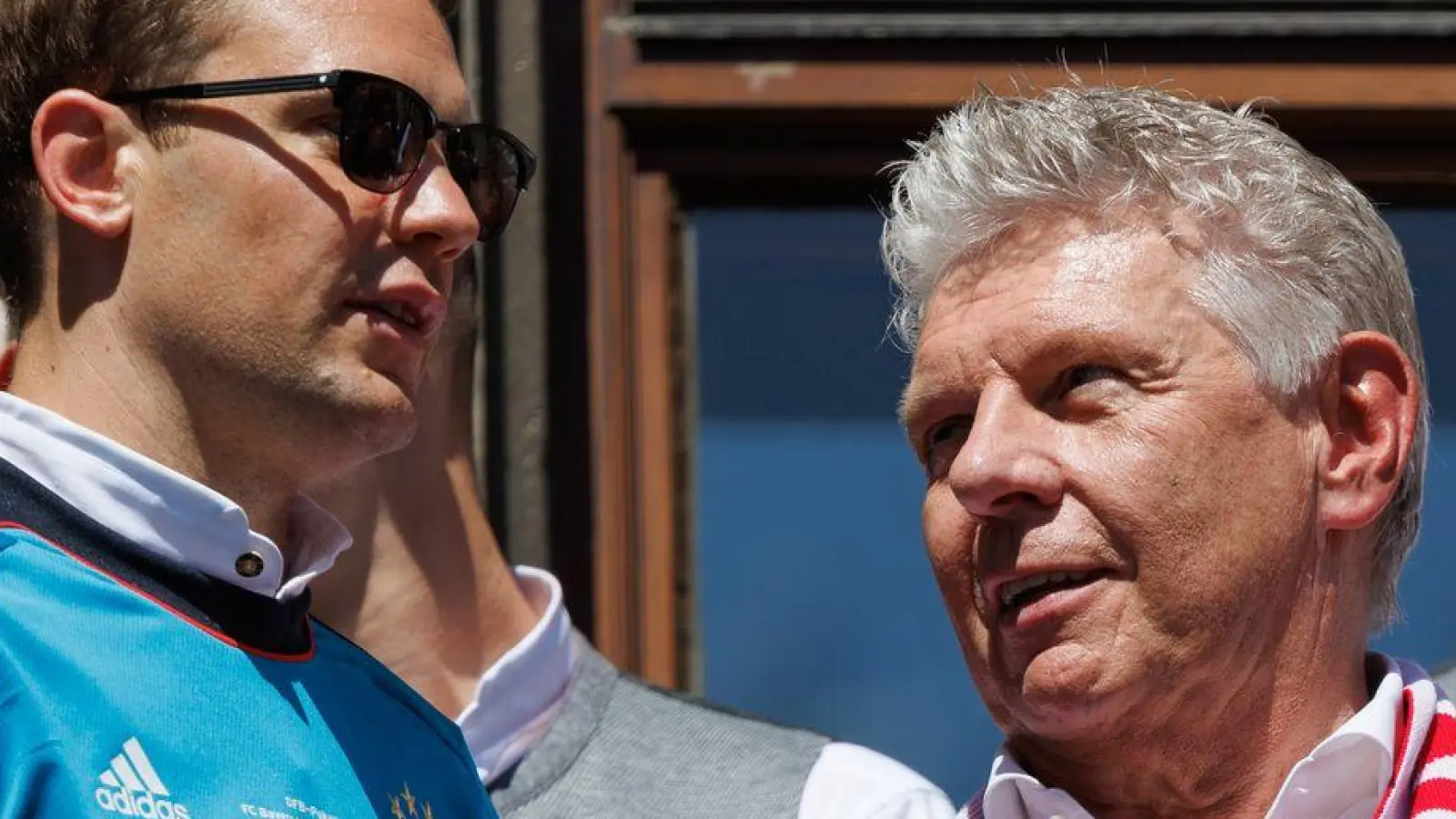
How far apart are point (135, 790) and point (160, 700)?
0.10 m

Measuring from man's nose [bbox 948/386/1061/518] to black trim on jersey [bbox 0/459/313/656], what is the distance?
69cm

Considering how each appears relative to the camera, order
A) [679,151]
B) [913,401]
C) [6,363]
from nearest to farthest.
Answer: [6,363]
[913,401]
[679,151]

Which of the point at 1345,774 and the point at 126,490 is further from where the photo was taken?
the point at 1345,774

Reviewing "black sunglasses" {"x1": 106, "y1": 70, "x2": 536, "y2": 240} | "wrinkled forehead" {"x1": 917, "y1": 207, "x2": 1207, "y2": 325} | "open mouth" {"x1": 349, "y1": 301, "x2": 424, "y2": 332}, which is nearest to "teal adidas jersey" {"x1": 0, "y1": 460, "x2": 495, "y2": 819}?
"open mouth" {"x1": 349, "y1": 301, "x2": 424, "y2": 332}

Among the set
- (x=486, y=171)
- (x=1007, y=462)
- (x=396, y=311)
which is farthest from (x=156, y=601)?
(x=1007, y=462)

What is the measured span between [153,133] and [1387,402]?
121 centimetres

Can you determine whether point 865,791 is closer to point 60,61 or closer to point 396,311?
point 396,311

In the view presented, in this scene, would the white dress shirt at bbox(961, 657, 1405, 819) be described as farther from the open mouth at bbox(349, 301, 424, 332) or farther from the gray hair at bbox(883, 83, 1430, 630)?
the open mouth at bbox(349, 301, 424, 332)

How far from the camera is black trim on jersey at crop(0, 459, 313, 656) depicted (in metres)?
1.93

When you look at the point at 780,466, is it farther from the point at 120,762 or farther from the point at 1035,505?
the point at 120,762

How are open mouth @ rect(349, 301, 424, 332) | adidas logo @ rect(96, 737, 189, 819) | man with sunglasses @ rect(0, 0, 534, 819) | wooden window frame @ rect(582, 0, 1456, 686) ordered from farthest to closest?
1. wooden window frame @ rect(582, 0, 1456, 686)
2. open mouth @ rect(349, 301, 424, 332)
3. man with sunglasses @ rect(0, 0, 534, 819)
4. adidas logo @ rect(96, 737, 189, 819)

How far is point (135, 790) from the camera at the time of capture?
180 cm

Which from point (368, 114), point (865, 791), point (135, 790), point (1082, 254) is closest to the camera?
point (135, 790)

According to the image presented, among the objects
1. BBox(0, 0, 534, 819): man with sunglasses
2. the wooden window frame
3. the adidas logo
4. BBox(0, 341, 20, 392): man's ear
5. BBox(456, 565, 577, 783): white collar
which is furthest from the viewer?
the wooden window frame
